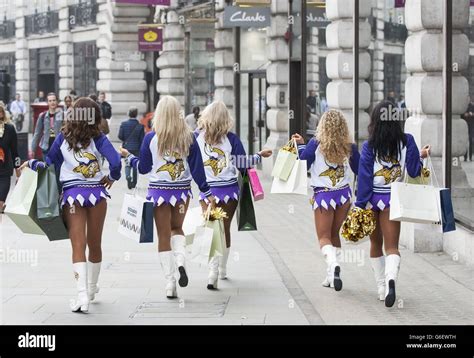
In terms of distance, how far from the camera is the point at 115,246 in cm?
1477

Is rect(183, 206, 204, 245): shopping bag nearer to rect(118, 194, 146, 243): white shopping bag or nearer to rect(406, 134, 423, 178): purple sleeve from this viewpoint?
rect(118, 194, 146, 243): white shopping bag

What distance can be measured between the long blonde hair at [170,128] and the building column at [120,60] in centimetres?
3131

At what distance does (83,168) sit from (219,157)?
1.73 m

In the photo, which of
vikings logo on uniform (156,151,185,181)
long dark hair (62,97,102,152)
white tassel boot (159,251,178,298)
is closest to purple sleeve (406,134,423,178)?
vikings logo on uniform (156,151,185,181)

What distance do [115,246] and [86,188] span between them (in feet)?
15.4

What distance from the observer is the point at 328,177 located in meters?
11.2

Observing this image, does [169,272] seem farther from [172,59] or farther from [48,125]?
[172,59]

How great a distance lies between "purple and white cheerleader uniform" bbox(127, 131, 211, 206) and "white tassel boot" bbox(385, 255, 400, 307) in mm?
1766

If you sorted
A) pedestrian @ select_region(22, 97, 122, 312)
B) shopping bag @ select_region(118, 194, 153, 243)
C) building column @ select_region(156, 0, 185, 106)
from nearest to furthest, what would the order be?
pedestrian @ select_region(22, 97, 122, 312), shopping bag @ select_region(118, 194, 153, 243), building column @ select_region(156, 0, 185, 106)

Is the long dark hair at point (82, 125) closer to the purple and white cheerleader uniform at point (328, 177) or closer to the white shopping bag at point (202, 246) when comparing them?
the white shopping bag at point (202, 246)

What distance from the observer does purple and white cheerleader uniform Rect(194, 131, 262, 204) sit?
11508 millimetres

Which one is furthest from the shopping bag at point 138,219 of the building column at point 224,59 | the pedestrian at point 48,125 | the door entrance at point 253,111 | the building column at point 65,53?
the building column at point 65,53
